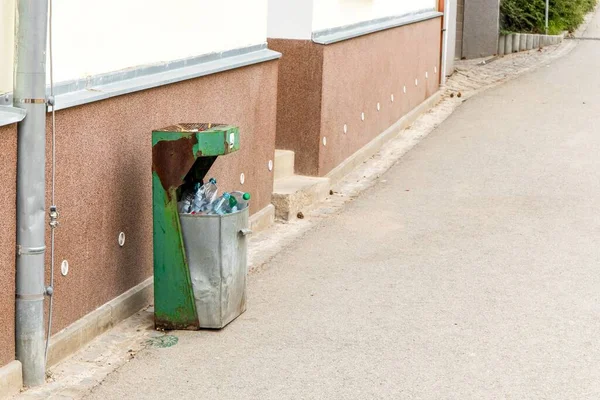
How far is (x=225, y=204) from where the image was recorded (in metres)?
7.36

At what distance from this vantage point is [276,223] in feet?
34.5

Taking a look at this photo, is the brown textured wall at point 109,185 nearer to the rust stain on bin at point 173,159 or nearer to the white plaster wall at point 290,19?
the rust stain on bin at point 173,159

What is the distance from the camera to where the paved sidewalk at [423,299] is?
255 inches

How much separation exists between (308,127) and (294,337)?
4.38m

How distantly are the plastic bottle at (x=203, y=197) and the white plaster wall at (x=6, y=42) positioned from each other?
5.17ft

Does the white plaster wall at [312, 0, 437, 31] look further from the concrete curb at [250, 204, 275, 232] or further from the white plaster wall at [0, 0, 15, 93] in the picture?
the white plaster wall at [0, 0, 15, 93]

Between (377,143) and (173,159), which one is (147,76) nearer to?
(173,159)

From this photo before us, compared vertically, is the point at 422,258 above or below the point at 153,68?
below

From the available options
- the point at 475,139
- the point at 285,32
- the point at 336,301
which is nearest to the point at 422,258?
the point at 336,301

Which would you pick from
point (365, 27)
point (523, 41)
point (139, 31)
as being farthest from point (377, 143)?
point (523, 41)

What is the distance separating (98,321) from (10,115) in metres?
1.66

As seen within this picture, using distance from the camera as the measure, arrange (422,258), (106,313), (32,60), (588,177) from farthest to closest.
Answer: (588,177)
(422,258)
(106,313)
(32,60)

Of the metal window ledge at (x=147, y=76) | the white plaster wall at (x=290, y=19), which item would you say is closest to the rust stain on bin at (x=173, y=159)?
the metal window ledge at (x=147, y=76)

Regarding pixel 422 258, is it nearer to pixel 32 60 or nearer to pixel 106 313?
pixel 106 313
